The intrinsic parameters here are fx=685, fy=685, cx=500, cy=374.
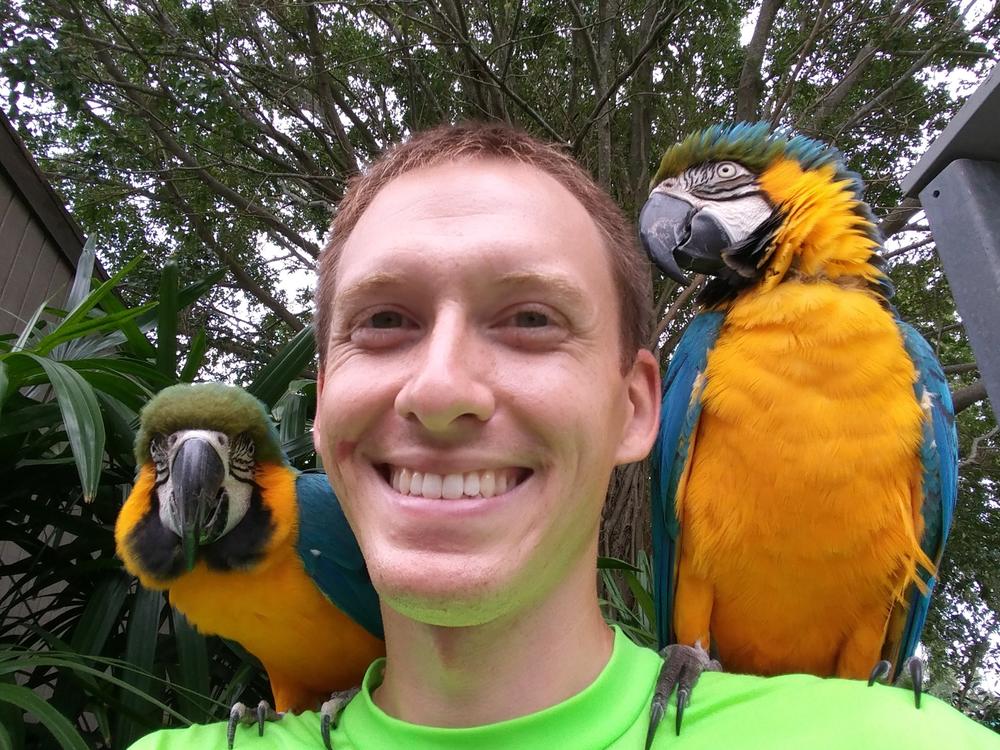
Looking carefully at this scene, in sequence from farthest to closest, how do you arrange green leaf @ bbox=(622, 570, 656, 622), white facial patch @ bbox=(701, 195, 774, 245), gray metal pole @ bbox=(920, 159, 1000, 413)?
green leaf @ bbox=(622, 570, 656, 622) → white facial patch @ bbox=(701, 195, 774, 245) → gray metal pole @ bbox=(920, 159, 1000, 413)

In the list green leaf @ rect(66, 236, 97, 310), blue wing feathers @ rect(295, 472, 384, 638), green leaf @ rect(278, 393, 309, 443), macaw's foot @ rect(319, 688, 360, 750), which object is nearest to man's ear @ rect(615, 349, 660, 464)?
macaw's foot @ rect(319, 688, 360, 750)

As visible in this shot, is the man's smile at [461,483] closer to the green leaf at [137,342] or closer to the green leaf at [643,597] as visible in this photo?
the green leaf at [643,597]

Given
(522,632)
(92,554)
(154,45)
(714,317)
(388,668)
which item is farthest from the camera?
(154,45)

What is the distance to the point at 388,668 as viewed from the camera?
1311mm

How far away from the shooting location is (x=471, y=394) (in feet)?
3.51

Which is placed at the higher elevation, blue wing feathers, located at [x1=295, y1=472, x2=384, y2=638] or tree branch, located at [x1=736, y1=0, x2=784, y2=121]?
tree branch, located at [x1=736, y1=0, x2=784, y2=121]

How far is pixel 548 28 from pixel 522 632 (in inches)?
241

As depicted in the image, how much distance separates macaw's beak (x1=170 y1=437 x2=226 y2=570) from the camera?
1.81 m

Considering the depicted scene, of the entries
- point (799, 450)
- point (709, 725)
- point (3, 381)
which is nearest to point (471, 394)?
point (709, 725)

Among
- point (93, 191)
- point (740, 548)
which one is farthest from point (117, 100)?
point (740, 548)

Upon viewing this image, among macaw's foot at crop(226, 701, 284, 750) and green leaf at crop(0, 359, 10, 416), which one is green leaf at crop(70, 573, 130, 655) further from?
macaw's foot at crop(226, 701, 284, 750)

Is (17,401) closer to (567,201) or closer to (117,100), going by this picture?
(567,201)

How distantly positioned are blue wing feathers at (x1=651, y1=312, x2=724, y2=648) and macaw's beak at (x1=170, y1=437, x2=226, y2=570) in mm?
1276

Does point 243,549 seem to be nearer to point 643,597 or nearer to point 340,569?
point 340,569
